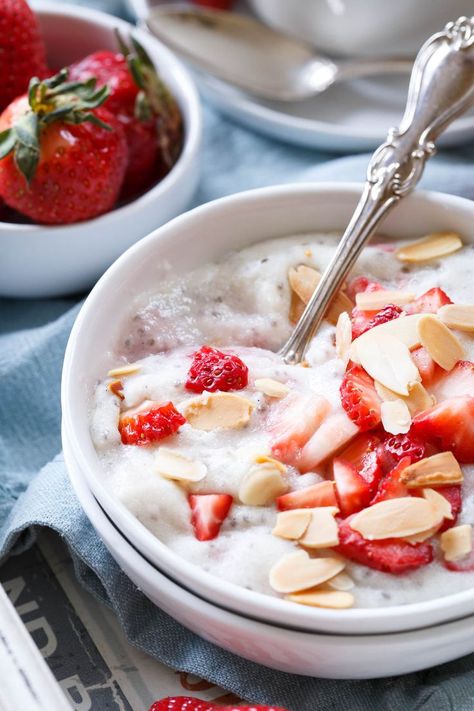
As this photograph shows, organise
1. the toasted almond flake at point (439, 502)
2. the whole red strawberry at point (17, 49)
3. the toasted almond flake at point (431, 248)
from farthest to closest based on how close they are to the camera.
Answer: the whole red strawberry at point (17, 49), the toasted almond flake at point (431, 248), the toasted almond flake at point (439, 502)

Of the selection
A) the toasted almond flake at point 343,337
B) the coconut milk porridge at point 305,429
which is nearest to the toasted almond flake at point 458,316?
the coconut milk porridge at point 305,429

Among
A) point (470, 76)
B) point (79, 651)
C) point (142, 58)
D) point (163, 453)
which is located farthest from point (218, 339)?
point (142, 58)

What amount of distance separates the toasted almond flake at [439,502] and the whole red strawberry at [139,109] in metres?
1.00

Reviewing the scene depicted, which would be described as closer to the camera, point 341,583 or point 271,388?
point 341,583

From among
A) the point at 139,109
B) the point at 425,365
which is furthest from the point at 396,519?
the point at 139,109

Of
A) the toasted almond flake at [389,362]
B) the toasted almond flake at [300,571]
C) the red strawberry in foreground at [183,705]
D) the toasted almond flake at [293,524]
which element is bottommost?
the red strawberry in foreground at [183,705]

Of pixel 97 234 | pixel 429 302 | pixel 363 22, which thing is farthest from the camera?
pixel 363 22

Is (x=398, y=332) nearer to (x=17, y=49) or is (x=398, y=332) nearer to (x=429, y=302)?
(x=429, y=302)

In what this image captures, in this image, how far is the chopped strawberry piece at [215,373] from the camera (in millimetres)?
1521

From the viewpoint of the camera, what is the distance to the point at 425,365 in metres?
1.54

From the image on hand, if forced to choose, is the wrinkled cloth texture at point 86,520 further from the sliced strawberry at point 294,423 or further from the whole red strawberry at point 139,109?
the sliced strawberry at point 294,423

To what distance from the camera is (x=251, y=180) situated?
224 cm

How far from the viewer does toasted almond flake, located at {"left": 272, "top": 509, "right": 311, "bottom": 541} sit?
135 cm

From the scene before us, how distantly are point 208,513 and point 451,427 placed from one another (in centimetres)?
36
